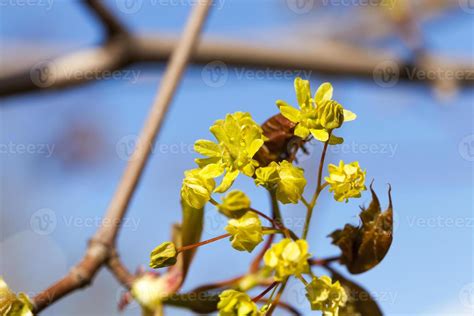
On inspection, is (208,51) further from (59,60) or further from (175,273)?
(175,273)

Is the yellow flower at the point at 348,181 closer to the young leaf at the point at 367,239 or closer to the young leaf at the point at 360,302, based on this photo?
the young leaf at the point at 367,239

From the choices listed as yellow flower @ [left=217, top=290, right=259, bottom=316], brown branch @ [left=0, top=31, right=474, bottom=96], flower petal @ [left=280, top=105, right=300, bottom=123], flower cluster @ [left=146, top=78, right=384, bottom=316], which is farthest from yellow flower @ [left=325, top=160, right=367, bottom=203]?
brown branch @ [left=0, top=31, right=474, bottom=96]

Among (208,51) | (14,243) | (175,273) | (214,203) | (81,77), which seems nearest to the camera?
(214,203)

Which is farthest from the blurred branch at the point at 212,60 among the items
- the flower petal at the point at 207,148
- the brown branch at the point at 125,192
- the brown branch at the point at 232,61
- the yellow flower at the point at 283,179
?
the yellow flower at the point at 283,179

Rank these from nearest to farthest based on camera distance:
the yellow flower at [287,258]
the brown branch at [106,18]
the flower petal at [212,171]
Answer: the yellow flower at [287,258]
the flower petal at [212,171]
the brown branch at [106,18]

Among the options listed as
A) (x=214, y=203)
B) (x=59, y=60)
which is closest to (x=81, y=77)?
(x=59, y=60)

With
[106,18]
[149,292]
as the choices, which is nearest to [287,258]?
[149,292]

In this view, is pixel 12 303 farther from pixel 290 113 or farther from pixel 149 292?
pixel 290 113
